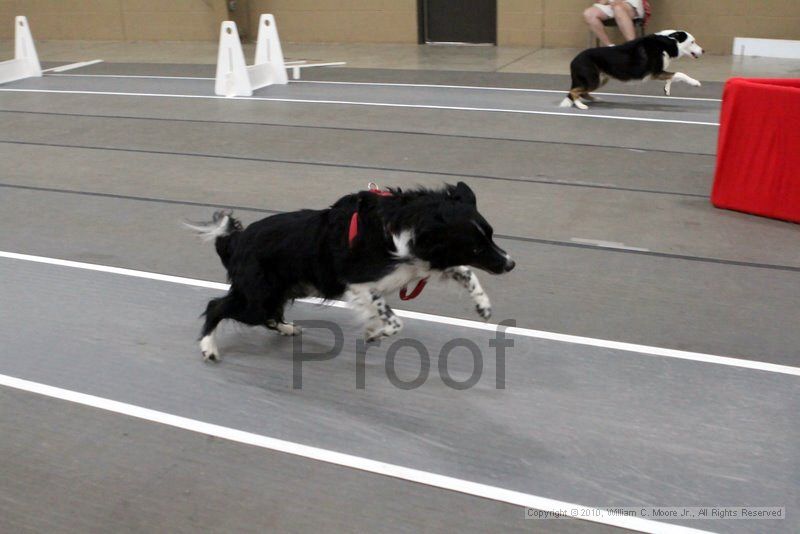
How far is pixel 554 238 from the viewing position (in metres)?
5.37

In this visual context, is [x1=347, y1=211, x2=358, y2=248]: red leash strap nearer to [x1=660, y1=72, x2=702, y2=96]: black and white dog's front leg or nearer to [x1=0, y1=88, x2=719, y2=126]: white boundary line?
[x1=0, y1=88, x2=719, y2=126]: white boundary line

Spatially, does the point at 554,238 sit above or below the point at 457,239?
below

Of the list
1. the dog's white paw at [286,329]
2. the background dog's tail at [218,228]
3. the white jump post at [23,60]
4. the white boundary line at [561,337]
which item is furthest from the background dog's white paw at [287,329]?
the white jump post at [23,60]

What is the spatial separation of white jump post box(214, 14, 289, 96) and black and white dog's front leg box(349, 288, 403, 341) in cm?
713

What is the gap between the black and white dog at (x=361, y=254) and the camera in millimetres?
3457

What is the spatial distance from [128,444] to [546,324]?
2.08 metres

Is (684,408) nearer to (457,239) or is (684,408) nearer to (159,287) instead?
(457,239)

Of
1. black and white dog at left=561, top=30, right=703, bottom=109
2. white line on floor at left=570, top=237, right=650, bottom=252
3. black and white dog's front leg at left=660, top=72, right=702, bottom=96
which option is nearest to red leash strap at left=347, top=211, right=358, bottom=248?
white line on floor at left=570, top=237, right=650, bottom=252

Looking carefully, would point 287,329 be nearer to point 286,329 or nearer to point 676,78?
point 286,329

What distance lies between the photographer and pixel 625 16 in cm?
1101

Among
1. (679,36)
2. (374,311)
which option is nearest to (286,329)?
(374,311)

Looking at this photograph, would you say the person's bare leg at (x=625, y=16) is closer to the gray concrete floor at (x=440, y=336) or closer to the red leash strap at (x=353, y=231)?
the gray concrete floor at (x=440, y=336)

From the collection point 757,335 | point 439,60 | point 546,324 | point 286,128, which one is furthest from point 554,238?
point 439,60

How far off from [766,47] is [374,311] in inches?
384
